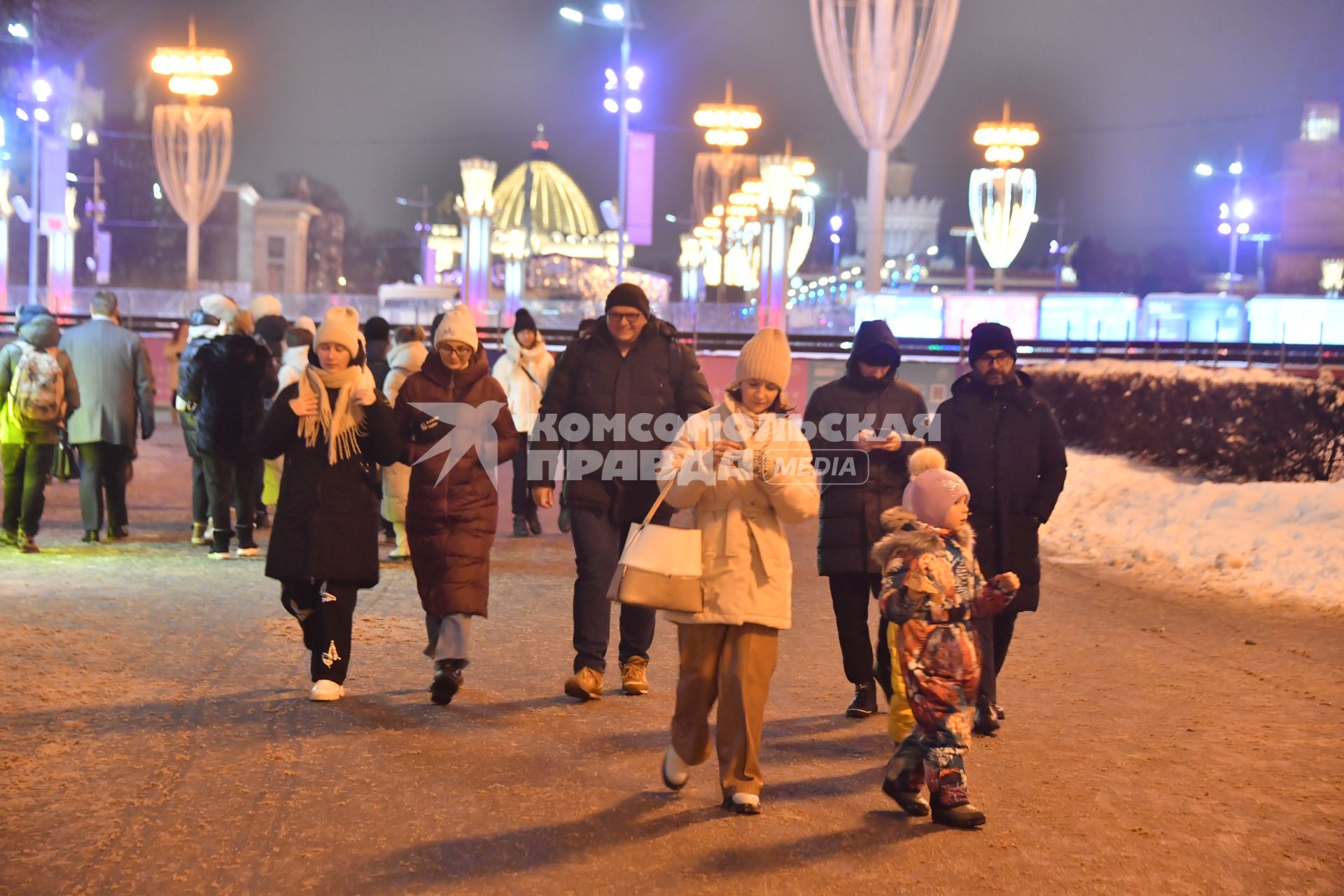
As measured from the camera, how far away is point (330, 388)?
7039mm

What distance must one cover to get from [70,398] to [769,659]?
8237mm

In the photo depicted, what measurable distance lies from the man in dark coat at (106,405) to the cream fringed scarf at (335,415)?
18.6ft

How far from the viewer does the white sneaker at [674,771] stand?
216 inches

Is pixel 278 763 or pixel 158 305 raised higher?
pixel 158 305

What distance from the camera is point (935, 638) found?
533 centimetres

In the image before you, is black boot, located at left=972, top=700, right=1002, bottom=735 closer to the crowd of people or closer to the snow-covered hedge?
the crowd of people

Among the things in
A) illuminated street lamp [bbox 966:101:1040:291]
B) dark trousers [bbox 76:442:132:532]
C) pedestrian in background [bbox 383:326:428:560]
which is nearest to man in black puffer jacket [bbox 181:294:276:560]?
pedestrian in background [bbox 383:326:428:560]

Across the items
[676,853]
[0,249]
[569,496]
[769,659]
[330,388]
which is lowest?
[676,853]

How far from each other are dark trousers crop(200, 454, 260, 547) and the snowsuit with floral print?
7.20m

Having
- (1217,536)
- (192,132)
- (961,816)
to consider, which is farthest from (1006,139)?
(961,816)

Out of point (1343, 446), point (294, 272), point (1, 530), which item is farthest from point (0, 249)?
point (294, 272)

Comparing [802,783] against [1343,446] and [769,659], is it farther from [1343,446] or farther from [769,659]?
[1343,446]

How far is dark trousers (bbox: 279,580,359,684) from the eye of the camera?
6934 mm

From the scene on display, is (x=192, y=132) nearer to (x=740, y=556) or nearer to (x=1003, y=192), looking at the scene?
(x=1003, y=192)
